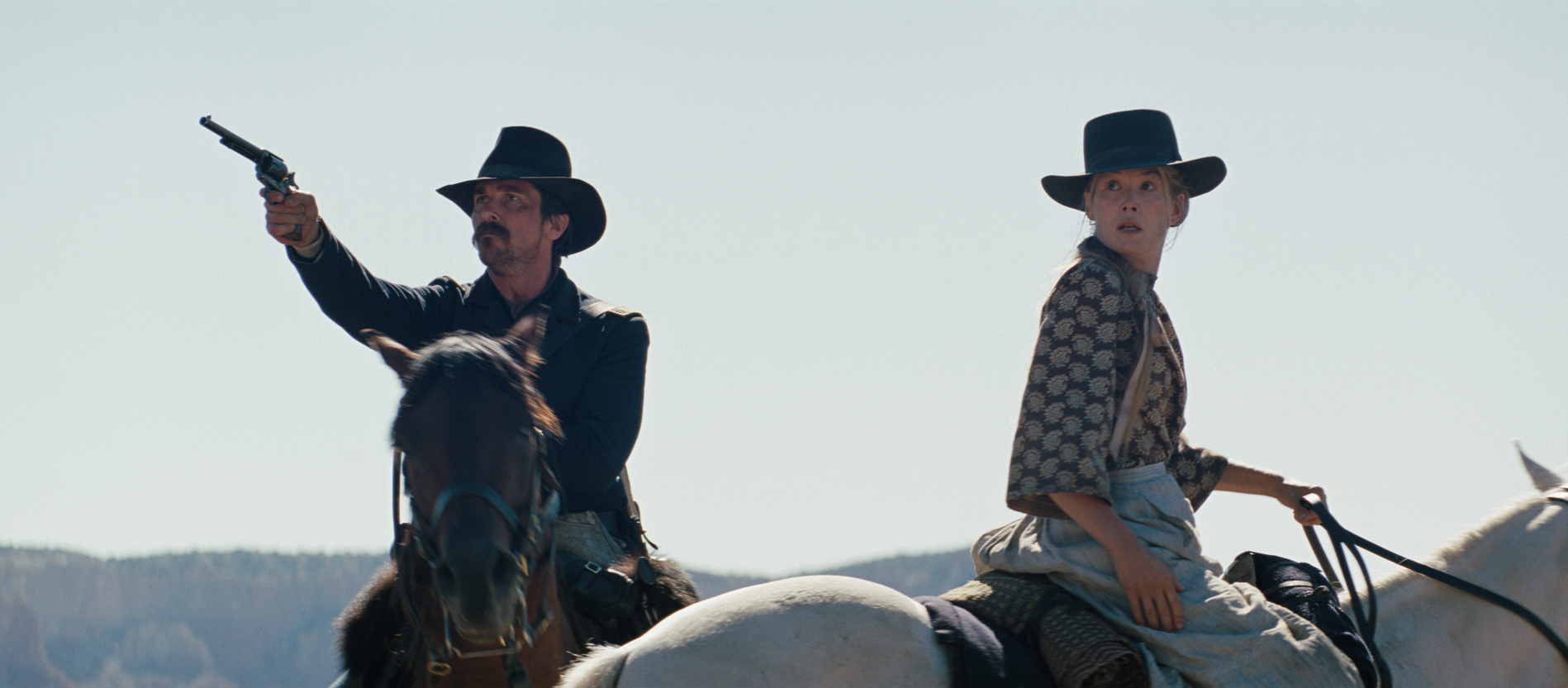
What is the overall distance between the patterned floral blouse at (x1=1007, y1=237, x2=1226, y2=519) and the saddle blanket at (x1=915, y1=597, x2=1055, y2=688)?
0.44m

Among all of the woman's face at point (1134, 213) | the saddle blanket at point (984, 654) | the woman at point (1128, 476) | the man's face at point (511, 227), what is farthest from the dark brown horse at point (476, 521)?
the woman's face at point (1134, 213)

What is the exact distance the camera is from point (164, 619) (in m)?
25.1

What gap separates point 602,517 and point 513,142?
1808mm

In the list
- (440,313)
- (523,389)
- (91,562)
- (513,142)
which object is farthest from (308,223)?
(91,562)

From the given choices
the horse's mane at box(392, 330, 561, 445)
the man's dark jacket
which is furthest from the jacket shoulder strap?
the horse's mane at box(392, 330, 561, 445)

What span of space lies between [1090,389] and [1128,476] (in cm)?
32

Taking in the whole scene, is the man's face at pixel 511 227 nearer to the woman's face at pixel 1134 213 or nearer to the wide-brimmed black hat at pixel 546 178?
the wide-brimmed black hat at pixel 546 178

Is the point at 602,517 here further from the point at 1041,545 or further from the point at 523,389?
the point at 1041,545

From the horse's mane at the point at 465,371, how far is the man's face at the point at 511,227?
1268mm

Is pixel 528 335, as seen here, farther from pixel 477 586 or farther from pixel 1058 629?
pixel 1058 629

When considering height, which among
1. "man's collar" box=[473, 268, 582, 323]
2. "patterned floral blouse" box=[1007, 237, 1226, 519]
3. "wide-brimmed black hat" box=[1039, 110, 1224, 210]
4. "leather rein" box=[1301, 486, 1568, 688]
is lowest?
"leather rein" box=[1301, 486, 1568, 688]

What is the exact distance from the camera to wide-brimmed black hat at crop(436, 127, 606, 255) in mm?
5402

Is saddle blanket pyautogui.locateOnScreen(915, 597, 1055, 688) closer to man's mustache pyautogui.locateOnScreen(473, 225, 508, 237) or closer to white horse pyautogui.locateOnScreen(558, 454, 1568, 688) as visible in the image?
white horse pyautogui.locateOnScreen(558, 454, 1568, 688)

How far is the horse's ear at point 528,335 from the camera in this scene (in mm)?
4082
